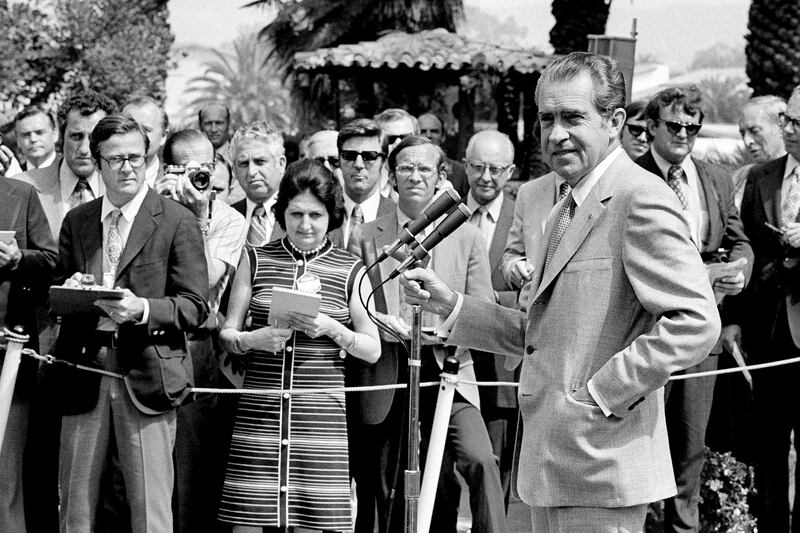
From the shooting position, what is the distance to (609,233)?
11.6 feet

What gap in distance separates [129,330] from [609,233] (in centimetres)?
244

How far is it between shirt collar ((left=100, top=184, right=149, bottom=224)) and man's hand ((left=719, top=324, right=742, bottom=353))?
330 cm

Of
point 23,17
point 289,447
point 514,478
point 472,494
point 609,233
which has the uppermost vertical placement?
point 23,17

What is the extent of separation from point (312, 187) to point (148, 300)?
98cm

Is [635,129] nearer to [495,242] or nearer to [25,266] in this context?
[495,242]

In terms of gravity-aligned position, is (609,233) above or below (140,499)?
above

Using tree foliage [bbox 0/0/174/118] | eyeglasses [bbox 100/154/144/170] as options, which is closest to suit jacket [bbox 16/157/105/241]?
eyeglasses [bbox 100/154/144/170]

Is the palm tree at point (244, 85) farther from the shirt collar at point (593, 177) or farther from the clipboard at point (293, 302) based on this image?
the shirt collar at point (593, 177)

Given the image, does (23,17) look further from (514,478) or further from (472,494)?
(514,478)

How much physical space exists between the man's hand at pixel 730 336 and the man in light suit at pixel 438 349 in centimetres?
156

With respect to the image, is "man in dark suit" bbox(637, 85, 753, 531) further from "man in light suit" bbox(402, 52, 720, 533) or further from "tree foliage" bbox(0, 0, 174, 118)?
"tree foliage" bbox(0, 0, 174, 118)

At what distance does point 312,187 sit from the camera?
5457 mm

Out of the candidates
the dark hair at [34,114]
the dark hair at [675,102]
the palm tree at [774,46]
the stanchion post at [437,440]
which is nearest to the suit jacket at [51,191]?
the dark hair at [34,114]

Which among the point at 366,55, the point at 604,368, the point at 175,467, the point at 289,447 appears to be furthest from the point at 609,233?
the point at 366,55
